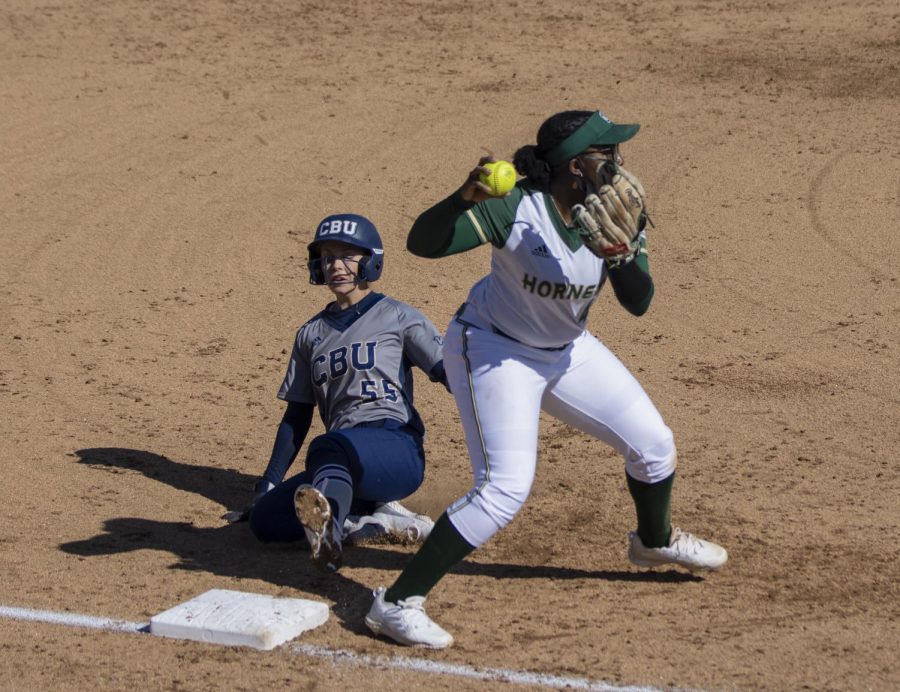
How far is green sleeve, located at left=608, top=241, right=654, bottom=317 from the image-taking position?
4332 millimetres

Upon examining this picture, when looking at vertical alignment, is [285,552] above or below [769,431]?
below

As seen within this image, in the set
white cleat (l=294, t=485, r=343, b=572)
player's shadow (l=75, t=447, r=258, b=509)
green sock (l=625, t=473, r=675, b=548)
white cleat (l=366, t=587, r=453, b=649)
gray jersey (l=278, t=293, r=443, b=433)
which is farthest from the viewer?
player's shadow (l=75, t=447, r=258, b=509)

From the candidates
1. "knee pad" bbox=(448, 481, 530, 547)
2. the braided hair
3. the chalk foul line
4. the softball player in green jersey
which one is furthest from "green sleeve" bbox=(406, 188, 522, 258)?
the chalk foul line

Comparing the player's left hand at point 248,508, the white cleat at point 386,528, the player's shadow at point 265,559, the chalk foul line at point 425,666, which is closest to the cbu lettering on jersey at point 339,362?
the player's left hand at point 248,508

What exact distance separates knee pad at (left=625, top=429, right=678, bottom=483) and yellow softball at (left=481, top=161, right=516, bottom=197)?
120cm

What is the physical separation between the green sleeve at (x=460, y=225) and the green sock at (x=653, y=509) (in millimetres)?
1142

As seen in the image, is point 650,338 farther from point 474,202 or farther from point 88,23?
point 88,23

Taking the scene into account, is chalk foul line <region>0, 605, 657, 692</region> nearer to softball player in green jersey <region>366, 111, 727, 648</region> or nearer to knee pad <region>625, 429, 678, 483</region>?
softball player in green jersey <region>366, 111, 727, 648</region>

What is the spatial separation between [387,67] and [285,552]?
874 centimetres

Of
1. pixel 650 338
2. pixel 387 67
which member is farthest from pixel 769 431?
pixel 387 67

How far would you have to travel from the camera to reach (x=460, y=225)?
13.9 feet

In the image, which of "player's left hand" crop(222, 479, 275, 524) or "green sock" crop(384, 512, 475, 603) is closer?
"green sock" crop(384, 512, 475, 603)

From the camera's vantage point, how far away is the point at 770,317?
8633 mm

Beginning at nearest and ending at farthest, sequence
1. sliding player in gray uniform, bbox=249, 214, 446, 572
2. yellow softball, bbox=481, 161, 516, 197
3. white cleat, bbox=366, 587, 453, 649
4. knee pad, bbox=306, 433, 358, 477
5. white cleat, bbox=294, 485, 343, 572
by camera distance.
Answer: yellow softball, bbox=481, 161, 516, 197 → white cleat, bbox=366, 587, 453, 649 → white cleat, bbox=294, 485, 343, 572 → knee pad, bbox=306, 433, 358, 477 → sliding player in gray uniform, bbox=249, 214, 446, 572
